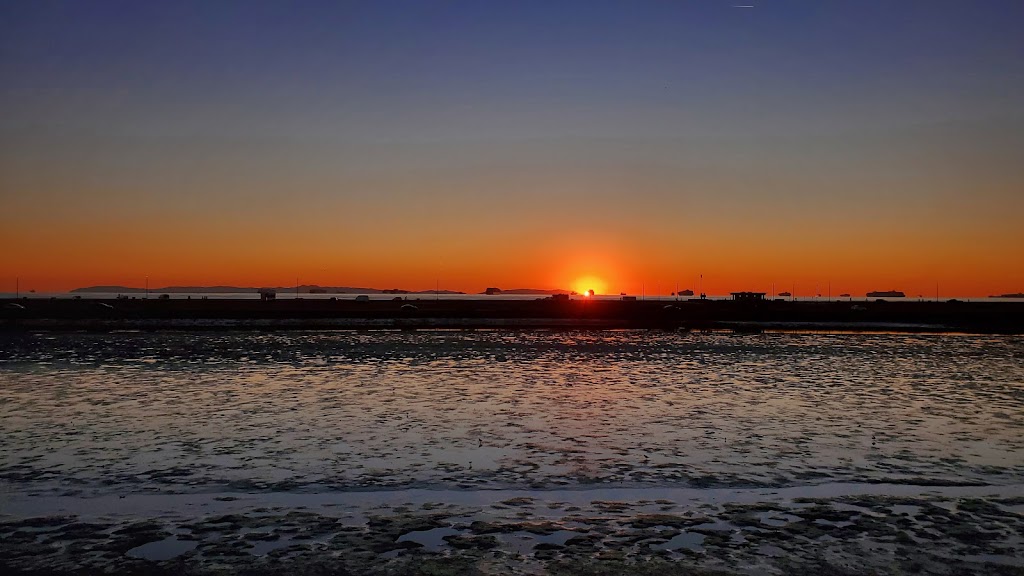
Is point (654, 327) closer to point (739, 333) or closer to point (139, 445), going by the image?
point (739, 333)

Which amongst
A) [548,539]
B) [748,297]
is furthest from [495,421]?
[748,297]

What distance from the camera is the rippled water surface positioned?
1334cm

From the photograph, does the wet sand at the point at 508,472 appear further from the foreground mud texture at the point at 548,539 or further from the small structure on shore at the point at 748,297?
the small structure on shore at the point at 748,297

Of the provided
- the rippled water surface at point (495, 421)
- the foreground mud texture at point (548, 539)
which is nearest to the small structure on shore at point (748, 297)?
the rippled water surface at point (495, 421)

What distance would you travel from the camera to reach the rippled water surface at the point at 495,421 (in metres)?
13.3

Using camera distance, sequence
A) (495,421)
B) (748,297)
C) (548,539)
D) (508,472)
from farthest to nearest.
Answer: (748,297)
(495,421)
(508,472)
(548,539)

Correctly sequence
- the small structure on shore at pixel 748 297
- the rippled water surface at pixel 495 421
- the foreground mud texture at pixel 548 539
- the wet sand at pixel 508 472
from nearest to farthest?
the foreground mud texture at pixel 548 539 → the wet sand at pixel 508 472 → the rippled water surface at pixel 495 421 → the small structure on shore at pixel 748 297

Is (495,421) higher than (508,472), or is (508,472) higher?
(495,421)

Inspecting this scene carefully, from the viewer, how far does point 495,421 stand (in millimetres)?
18453

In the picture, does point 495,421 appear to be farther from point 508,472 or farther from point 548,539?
point 548,539

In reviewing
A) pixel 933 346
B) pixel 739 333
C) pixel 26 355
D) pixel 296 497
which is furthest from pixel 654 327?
pixel 296 497

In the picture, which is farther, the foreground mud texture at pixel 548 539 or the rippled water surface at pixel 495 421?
the rippled water surface at pixel 495 421

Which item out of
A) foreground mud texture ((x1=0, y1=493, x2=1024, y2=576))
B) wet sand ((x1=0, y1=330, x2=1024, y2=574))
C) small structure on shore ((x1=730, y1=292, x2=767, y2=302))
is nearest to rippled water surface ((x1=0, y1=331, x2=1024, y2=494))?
wet sand ((x1=0, y1=330, x2=1024, y2=574))

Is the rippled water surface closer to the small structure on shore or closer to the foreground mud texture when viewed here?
the foreground mud texture
